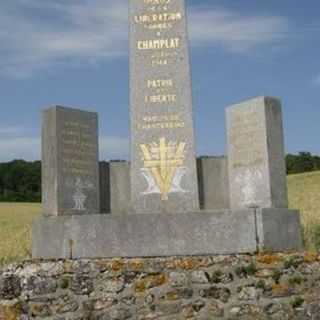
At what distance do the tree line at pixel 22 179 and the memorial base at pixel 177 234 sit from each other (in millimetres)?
43617

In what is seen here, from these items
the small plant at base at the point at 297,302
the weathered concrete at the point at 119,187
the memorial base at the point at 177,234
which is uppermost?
the weathered concrete at the point at 119,187

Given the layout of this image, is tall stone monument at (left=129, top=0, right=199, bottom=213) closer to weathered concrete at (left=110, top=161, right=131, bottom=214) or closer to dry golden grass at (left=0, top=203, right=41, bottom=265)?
weathered concrete at (left=110, top=161, right=131, bottom=214)

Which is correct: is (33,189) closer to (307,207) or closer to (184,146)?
(307,207)

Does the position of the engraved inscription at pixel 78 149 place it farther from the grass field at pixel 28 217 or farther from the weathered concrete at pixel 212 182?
the grass field at pixel 28 217

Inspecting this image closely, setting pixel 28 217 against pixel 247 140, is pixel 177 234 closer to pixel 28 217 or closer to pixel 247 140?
pixel 247 140

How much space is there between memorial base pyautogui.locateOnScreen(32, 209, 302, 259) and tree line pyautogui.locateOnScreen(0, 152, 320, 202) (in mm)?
43617

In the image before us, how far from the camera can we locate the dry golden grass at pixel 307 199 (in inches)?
657

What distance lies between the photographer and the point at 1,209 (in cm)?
4119

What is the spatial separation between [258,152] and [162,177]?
1.41 metres

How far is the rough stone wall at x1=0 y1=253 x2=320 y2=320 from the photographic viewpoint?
7980mm

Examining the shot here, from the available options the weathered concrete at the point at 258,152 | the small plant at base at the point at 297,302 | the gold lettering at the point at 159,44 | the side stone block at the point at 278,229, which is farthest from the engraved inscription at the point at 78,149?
the small plant at base at the point at 297,302

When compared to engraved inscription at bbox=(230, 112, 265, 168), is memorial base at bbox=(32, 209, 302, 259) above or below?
below

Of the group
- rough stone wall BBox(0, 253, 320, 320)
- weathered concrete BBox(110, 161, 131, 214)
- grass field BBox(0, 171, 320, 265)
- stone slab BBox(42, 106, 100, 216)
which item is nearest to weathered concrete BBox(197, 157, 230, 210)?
weathered concrete BBox(110, 161, 131, 214)

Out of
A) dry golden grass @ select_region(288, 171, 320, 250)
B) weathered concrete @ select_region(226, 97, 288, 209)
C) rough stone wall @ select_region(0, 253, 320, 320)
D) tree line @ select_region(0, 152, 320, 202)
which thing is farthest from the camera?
tree line @ select_region(0, 152, 320, 202)
